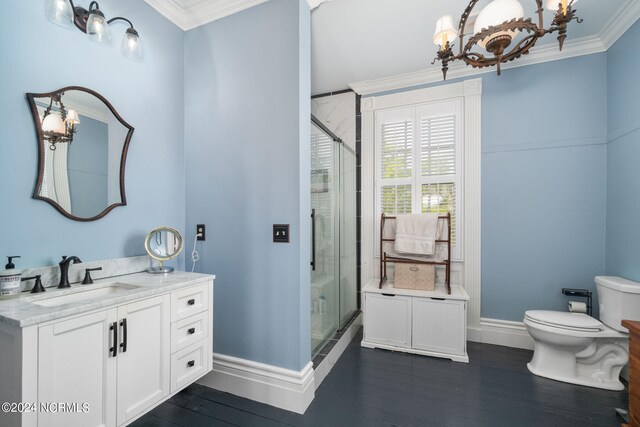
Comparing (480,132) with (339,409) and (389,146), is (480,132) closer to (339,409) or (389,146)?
(389,146)

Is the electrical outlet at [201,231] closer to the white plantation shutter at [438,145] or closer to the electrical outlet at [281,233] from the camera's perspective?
the electrical outlet at [281,233]

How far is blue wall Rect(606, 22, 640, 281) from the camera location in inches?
75.5

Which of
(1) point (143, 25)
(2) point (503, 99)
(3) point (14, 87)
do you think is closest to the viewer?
(3) point (14, 87)

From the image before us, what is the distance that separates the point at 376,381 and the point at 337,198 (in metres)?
1.51

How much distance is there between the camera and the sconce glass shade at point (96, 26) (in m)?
1.39

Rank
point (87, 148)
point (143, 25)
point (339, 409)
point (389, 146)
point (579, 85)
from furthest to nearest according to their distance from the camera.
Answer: point (389, 146), point (579, 85), point (143, 25), point (339, 409), point (87, 148)

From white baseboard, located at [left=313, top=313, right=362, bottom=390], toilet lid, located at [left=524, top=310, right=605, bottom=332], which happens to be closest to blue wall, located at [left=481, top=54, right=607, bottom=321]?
toilet lid, located at [left=524, top=310, right=605, bottom=332]

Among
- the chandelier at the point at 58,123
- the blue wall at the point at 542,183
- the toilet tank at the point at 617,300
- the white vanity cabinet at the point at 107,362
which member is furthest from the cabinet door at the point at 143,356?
the toilet tank at the point at 617,300

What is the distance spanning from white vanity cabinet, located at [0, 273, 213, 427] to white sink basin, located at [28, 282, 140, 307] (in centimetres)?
17

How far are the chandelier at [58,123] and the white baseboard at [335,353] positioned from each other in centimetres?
196

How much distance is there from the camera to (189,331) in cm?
149

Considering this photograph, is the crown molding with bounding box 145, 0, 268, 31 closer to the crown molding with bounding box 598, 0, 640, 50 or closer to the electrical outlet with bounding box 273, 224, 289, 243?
the electrical outlet with bounding box 273, 224, 289, 243

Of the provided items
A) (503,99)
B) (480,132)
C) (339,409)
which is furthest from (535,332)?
(503,99)

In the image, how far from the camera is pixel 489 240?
2543 mm
